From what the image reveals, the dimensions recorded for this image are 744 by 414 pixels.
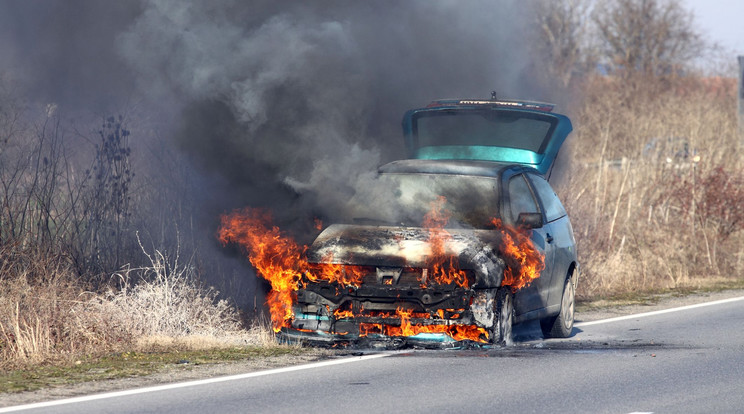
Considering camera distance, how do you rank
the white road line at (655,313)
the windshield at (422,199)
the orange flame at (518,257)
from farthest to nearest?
the white road line at (655,313), the windshield at (422,199), the orange flame at (518,257)

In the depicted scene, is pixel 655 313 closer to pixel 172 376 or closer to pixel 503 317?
pixel 503 317

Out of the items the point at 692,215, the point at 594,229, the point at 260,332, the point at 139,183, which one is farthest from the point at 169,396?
the point at 692,215

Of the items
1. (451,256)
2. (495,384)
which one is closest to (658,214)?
(451,256)

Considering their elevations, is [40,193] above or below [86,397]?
above

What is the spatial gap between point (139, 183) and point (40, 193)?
2281mm

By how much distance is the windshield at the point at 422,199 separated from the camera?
9.98 metres

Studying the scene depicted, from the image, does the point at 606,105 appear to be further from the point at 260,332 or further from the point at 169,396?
the point at 169,396

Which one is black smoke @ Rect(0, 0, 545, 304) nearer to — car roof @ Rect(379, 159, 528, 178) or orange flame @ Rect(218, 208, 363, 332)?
car roof @ Rect(379, 159, 528, 178)

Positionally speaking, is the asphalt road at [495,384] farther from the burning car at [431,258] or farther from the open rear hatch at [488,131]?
the open rear hatch at [488,131]

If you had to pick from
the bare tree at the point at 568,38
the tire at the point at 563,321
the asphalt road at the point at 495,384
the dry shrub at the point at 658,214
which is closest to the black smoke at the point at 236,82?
the asphalt road at the point at 495,384

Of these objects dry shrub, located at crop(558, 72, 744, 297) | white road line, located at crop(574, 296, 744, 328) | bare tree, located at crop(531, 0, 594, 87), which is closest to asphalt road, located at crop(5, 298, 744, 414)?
white road line, located at crop(574, 296, 744, 328)

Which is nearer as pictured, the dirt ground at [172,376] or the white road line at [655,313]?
the dirt ground at [172,376]

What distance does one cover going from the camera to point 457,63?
48.4ft

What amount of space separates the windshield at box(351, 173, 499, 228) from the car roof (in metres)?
0.05
